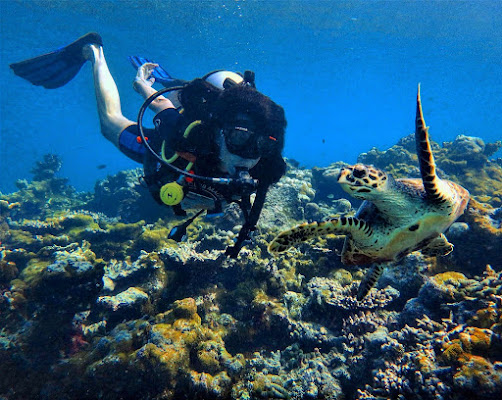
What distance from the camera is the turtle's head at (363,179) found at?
1713 millimetres

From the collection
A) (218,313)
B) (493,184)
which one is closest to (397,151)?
(493,184)

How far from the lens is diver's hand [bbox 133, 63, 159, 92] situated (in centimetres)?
576

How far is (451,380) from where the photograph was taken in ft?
7.78

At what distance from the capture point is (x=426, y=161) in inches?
66.5

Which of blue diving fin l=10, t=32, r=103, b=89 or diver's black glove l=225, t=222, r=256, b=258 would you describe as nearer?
diver's black glove l=225, t=222, r=256, b=258

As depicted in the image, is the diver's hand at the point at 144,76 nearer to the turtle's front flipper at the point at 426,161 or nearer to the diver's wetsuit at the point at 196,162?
the diver's wetsuit at the point at 196,162

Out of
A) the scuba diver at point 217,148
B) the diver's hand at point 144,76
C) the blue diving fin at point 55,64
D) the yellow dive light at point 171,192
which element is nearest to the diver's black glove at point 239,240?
the scuba diver at point 217,148

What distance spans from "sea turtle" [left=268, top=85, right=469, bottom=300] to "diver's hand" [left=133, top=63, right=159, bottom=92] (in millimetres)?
5627

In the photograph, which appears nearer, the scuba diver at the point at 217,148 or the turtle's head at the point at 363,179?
the turtle's head at the point at 363,179

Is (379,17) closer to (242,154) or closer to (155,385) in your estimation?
(242,154)

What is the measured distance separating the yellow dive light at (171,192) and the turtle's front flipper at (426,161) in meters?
3.00

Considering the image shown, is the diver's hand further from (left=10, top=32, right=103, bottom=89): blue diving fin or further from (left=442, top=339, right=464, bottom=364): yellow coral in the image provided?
(left=442, top=339, right=464, bottom=364): yellow coral

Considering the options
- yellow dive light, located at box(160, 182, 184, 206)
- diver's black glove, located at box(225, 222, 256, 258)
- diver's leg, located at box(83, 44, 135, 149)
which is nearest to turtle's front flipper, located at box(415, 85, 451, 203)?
diver's black glove, located at box(225, 222, 256, 258)

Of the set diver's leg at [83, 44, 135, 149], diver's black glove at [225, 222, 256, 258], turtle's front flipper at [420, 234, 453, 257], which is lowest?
turtle's front flipper at [420, 234, 453, 257]
